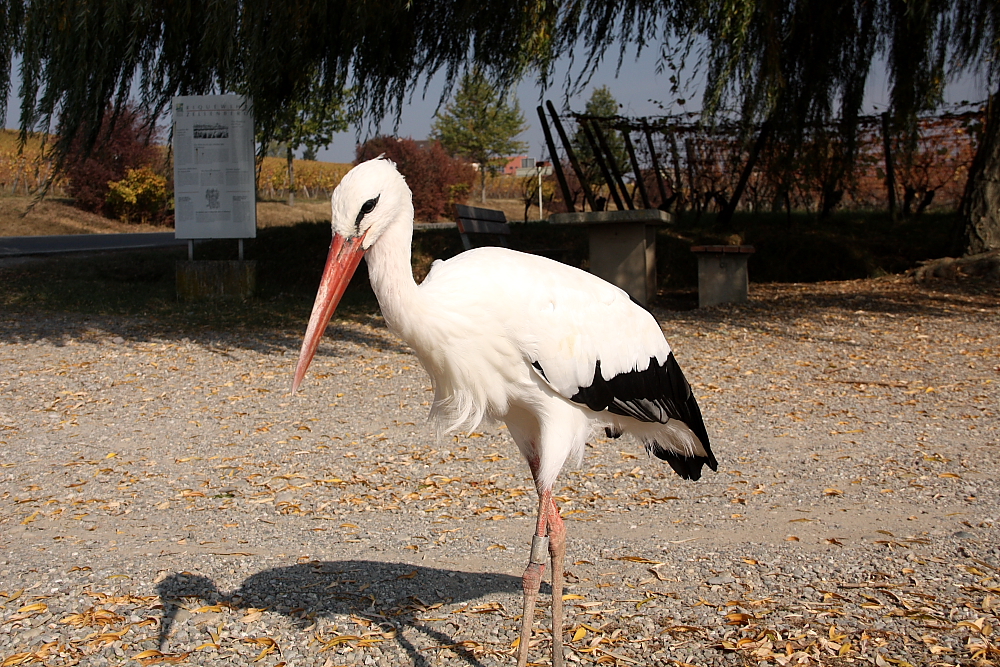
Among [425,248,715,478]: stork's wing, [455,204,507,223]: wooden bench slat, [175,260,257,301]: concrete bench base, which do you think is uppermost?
[455,204,507,223]: wooden bench slat

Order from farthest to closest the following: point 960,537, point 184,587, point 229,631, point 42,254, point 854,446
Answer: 1. point 42,254
2. point 854,446
3. point 960,537
4. point 184,587
5. point 229,631

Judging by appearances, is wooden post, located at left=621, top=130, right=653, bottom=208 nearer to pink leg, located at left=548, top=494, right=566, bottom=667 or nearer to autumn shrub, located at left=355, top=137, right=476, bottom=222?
pink leg, located at left=548, top=494, right=566, bottom=667

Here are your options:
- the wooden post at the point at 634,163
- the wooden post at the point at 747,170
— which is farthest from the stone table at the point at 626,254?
the wooden post at the point at 634,163

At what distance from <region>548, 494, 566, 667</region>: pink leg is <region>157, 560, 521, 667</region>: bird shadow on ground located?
0.27 meters

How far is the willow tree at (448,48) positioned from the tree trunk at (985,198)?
0.7 inches

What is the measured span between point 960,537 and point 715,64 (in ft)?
20.9

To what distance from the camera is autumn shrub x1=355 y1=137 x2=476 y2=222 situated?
1299 inches

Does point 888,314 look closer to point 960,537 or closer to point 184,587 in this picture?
point 960,537

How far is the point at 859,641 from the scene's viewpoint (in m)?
2.74

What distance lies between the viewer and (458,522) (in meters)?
4.05

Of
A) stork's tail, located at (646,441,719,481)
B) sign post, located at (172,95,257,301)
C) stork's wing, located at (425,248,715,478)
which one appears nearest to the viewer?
stork's wing, located at (425,248,715,478)

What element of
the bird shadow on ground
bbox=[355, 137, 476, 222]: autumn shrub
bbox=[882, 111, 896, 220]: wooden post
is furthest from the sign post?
bbox=[355, 137, 476, 222]: autumn shrub

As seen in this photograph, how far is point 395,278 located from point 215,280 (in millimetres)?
9050

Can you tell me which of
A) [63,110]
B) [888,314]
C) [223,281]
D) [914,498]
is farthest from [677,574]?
[223,281]
